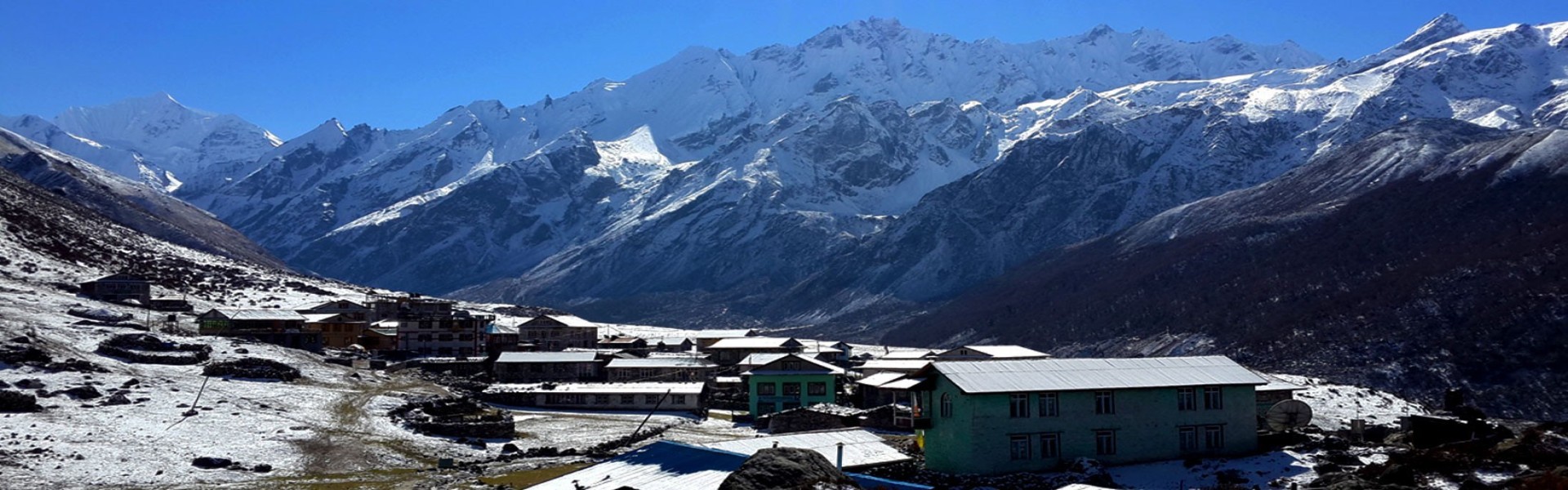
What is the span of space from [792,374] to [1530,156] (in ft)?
522

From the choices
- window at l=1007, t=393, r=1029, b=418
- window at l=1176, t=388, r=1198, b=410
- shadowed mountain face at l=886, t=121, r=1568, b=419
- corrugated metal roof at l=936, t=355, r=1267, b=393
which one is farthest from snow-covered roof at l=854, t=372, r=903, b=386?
shadowed mountain face at l=886, t=121, r=1568, b=419

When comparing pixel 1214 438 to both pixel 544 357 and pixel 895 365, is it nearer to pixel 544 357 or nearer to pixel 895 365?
pixel 895 365

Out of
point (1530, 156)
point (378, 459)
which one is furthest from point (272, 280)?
point (1530, 156)

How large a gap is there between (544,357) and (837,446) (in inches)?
2584

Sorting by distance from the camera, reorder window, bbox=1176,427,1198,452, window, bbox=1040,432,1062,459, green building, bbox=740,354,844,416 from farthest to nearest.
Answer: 1. green building, bbox=740,354,844,416
2. window, bbox=1176,427,1198,452
3. window, bbox=1040,432,1062,459

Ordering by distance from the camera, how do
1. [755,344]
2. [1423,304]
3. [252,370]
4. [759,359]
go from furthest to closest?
[1423,304]
[755,344]
[759,359]
[252,370]

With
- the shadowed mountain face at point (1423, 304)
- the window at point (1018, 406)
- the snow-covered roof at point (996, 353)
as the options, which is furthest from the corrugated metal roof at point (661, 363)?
the shadowed mountain face at point (1423, 304)

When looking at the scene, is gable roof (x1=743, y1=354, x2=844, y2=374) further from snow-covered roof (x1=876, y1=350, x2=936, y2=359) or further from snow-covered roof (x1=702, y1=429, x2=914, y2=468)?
snow-covered roof (x1=702, y1=429, x2=914, y2=468)

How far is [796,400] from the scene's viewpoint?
9525 centimetres

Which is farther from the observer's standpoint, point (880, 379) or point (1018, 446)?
point (880, 379)

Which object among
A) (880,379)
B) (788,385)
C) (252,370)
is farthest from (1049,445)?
(252,370)

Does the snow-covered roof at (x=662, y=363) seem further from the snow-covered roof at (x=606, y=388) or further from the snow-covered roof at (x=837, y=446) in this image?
the snow-covered roof at (x=837, y=446)

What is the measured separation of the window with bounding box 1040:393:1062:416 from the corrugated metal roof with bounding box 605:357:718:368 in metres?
65.8

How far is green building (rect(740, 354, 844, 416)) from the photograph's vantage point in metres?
95.1
